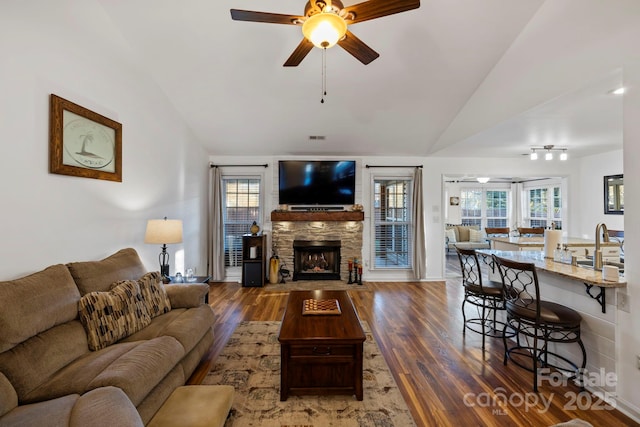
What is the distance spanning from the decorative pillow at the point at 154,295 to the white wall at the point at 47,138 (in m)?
0.59

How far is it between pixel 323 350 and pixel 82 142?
283 centimetres

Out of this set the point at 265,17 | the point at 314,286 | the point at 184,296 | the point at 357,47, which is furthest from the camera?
the point at 314,286

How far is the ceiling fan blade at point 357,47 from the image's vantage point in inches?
74.9

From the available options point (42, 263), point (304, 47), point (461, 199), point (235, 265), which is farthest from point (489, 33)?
point (461, 199)

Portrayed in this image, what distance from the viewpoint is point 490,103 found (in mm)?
3408

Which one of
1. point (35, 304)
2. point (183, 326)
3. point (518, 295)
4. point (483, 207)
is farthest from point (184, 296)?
point (483, 207)

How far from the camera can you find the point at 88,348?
5.91 ft

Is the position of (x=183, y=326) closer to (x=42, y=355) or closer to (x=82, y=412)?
(x=42, y=355)

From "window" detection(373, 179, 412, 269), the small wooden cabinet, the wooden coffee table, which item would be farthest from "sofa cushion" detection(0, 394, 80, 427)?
"window" detection(373, 179, 412, 269)

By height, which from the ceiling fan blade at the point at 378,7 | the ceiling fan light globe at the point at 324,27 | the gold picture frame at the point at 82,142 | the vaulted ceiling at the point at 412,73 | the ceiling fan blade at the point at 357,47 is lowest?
the gold picture frame at the point at 82,142

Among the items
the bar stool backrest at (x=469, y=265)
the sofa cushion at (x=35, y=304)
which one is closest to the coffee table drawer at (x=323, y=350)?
the sofa cushion at (x=35, y=304)

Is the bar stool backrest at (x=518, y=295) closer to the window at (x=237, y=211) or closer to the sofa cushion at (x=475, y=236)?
the window at (x=237, y=211)

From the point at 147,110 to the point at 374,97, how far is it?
301 centimetres

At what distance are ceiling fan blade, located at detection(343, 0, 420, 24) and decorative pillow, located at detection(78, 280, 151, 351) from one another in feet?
8.77
